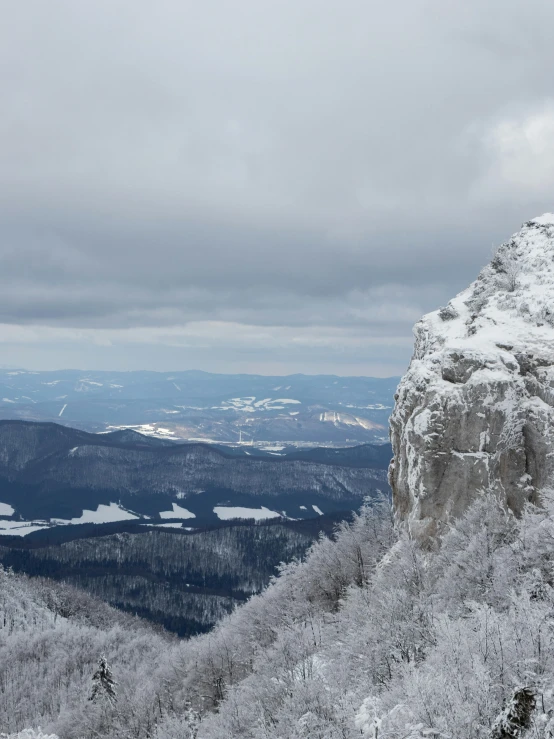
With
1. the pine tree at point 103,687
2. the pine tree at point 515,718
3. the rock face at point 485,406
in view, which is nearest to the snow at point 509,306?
the rock face at point 485,406

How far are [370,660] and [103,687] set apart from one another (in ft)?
145

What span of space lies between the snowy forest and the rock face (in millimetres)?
2758

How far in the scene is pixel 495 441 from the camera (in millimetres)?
40844

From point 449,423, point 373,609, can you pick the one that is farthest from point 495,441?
point 373,609

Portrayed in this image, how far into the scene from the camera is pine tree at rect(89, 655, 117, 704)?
60.6 meters

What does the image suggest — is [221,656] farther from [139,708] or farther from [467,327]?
[467,327]

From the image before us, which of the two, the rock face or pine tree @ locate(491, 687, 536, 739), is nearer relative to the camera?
pine tree @ locate(491, 687, 536, 739)

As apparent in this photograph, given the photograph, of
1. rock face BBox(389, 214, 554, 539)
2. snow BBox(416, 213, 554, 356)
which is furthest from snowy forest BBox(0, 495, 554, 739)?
snow BBox(416, 213, 554, 356)

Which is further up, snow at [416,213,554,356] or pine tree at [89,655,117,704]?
snow at [416,213,554,356]

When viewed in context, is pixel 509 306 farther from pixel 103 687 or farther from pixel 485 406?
pixel 103 687

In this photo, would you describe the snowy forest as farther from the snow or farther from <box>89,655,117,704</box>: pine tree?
the snow

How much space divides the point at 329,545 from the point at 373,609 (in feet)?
98.6

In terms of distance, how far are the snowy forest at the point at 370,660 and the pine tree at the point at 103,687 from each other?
0.45 ft

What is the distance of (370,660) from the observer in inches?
1148
